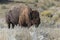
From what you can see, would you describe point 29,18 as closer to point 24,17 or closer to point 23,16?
point 24,17

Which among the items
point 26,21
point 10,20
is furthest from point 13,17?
point 26,21

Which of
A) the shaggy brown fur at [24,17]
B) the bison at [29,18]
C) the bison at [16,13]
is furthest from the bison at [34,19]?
the bison at [16,13]

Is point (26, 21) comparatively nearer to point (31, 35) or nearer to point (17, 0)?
point (31, 35)

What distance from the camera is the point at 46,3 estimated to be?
131ft

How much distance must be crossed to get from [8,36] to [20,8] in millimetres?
5852

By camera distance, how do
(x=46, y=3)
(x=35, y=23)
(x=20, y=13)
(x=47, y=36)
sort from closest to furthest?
(x=47, y=36)
(x=35, y=23)
(x=20, y=13)
(x=46, y=3)

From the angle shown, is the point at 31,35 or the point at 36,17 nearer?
the point at 31,35

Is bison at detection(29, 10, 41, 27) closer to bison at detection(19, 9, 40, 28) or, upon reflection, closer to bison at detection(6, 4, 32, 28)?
bison at detection(19, 9, 40, 28)

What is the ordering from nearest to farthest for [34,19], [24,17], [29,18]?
[34,19], [29,18], [24,17]

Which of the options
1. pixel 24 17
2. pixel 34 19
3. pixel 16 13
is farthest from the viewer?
pixel 16 13

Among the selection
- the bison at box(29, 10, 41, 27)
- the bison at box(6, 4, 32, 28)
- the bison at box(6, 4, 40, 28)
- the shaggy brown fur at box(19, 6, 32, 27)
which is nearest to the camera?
the bison at box(29, 10, 41, 27)

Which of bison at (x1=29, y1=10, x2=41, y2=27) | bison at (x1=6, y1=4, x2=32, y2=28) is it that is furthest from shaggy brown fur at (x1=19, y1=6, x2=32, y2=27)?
bison at (x1=29, y1=10, x2=41, y2=27)

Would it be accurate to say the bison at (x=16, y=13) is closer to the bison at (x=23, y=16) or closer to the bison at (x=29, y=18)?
the bison at (x=23, y=16)

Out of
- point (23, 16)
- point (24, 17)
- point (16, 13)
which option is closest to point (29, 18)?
point (24, 17)
